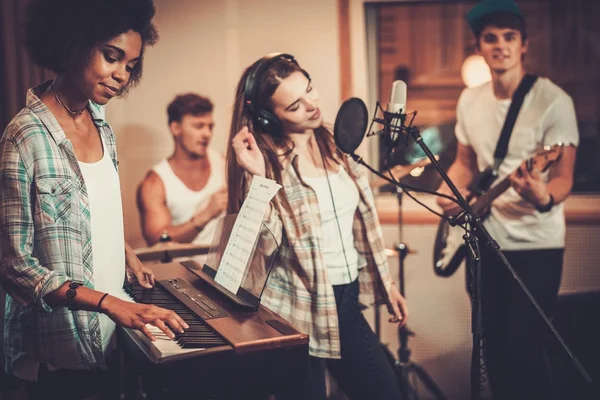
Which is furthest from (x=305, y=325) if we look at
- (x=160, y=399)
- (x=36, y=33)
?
(x=36, y=33)

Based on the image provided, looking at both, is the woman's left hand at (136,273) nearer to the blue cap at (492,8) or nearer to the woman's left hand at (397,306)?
the woman's left hand at (397,306)

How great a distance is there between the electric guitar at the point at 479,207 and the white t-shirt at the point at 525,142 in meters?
0.09

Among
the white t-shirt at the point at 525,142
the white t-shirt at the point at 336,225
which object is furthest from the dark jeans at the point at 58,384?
the white t-shirt at the point at 525,142

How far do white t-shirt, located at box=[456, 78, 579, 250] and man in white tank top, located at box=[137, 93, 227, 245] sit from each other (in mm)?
1304

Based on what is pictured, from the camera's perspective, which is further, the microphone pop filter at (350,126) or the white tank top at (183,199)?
the white tank top at (183,199)

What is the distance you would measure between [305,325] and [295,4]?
2225 mm

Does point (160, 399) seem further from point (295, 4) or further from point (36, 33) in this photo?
point (295, 4)

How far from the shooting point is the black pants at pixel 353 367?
206 centimetres

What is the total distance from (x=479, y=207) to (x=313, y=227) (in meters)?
1.08

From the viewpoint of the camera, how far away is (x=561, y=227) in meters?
2.86

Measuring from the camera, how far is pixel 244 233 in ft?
6.41

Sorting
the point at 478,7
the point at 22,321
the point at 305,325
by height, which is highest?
the point at 478,7

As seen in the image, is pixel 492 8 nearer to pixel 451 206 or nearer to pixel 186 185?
pixel 451 206

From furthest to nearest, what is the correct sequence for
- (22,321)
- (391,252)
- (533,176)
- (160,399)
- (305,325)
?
(391,252) < (533,176) < (305,325) < (22,321) < (160,399)
